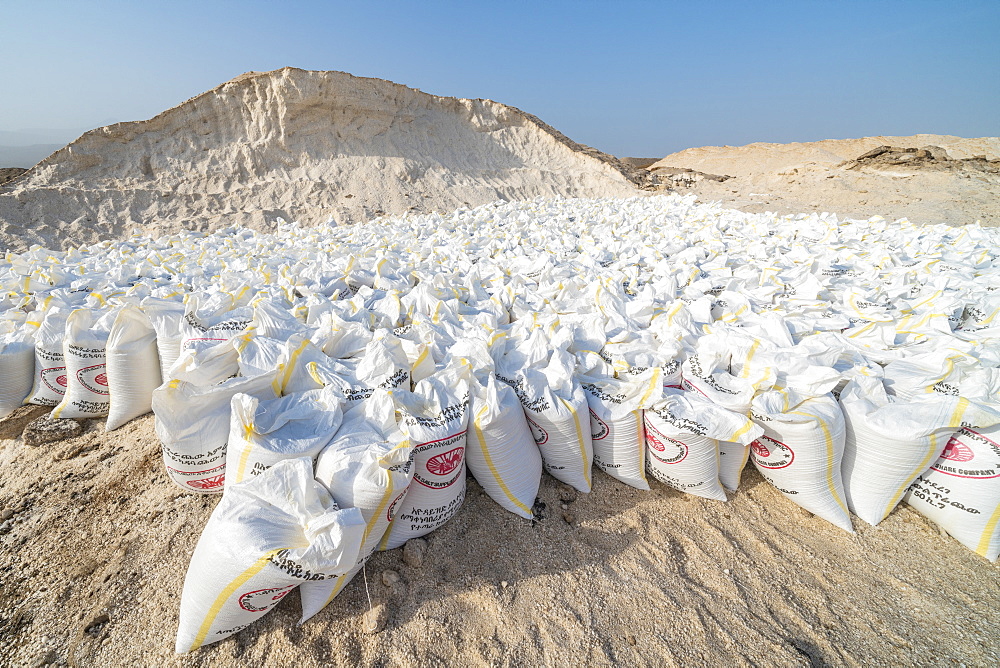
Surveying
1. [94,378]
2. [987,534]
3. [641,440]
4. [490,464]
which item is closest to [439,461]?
[490,464]

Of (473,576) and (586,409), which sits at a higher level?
(586,409)

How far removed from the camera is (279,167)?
1017 centimetres

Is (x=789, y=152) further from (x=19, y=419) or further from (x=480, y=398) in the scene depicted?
(x=19, y=419)

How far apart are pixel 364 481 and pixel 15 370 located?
2315 millimetres

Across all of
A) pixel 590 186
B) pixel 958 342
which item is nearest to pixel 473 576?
pixel 958 342

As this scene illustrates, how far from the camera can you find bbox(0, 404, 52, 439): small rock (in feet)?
7.07

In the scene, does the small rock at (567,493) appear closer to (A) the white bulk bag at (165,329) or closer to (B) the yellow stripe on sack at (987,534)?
(B) the yellow stripe on sack at (987,534)

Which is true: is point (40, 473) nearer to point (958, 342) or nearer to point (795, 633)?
point (795, 633)

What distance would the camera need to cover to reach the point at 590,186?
13.1 meters

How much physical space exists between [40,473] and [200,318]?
923 millimetres

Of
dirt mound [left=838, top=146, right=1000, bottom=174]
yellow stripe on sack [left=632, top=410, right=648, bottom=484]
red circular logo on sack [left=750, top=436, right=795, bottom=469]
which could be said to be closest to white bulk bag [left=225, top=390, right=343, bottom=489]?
yellow stripe on sack [left=632, top=410, right=648, bottom=484]

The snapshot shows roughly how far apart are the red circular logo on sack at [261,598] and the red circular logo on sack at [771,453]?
5.82ft

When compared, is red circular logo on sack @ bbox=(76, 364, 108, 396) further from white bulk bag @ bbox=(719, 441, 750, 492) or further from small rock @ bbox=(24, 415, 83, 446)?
white bulk bag @ bbox=(719, 441, 750, 492)

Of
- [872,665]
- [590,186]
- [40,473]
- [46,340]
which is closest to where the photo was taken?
[872,665]
